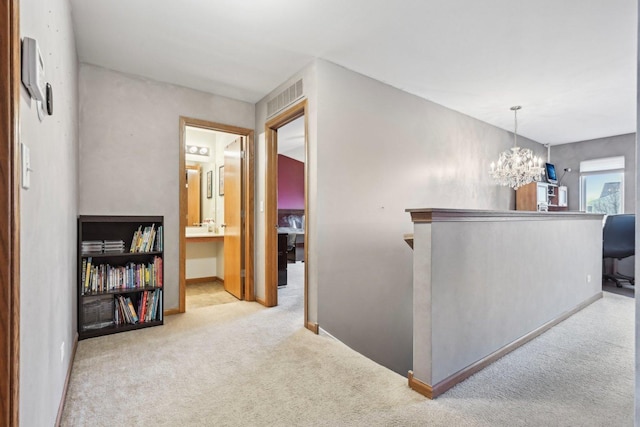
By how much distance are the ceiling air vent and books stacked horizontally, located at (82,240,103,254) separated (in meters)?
2.21

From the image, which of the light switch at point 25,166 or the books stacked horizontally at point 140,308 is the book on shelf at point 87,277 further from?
the light switch at point 25,166

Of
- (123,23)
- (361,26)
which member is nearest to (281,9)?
(361,26)

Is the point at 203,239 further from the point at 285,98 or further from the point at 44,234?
the point at 44,234

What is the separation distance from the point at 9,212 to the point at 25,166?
0.25 metres

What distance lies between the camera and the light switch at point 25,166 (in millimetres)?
947

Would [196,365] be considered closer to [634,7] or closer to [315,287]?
[315,287]

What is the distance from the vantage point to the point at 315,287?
10.0 feet

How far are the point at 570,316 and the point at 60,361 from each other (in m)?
4.67

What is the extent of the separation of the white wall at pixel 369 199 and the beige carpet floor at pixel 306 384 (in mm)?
588

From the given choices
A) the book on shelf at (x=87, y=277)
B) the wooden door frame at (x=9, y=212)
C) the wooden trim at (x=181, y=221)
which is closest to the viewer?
the wooden door frame at (x=9, y=212)

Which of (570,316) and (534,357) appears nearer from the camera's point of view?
(534,357)

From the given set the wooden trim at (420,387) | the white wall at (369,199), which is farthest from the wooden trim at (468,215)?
the white wall at (369,199)

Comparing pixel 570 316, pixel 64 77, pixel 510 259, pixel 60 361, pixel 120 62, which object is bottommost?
pixel 570 316

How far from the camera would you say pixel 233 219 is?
4.38m
